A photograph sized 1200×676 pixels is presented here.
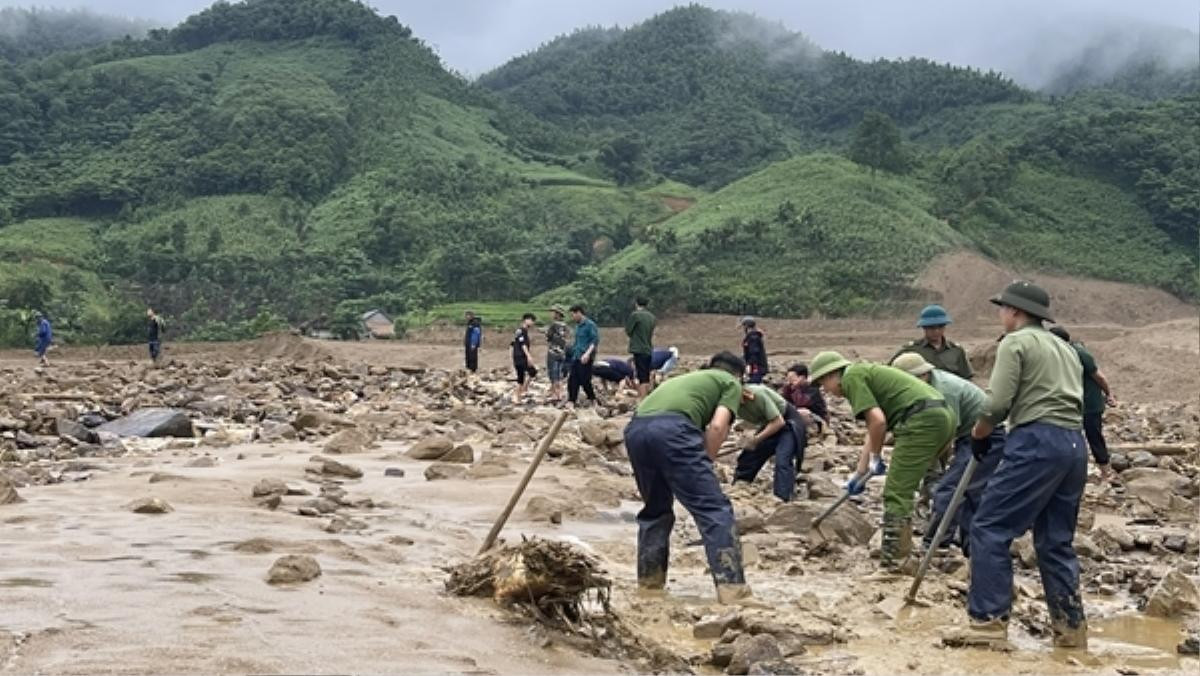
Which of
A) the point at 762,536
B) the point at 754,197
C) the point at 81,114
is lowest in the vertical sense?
the point at 762,536

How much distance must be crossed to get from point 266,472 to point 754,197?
42146 mm

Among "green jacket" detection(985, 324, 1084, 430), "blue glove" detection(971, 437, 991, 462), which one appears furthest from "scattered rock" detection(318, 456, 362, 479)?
"green jacket" detection(985, 324, 1084, 430)

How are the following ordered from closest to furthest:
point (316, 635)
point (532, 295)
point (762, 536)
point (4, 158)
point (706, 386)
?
point (316, 635) → point (706, 386) → point (762, 536) → point (532, 295) → point (4, 158)

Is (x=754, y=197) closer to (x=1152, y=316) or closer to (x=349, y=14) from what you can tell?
(x=1152, y=316)

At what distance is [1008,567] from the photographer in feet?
19.4

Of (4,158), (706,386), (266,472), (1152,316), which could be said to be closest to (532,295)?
(1152,316)

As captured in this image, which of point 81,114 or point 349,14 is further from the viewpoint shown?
point 349,14

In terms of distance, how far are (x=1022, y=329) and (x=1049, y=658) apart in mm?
1470

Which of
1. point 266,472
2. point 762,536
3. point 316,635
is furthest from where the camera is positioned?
point 266,472

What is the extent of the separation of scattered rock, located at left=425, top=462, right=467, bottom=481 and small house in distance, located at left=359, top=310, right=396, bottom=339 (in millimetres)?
30415

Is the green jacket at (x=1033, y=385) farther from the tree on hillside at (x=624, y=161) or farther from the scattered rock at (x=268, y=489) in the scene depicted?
the tree on hillside at (x=624, y=161)

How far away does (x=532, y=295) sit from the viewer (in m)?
48.4

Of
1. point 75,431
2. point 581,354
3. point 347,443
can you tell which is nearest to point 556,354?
point 581,354

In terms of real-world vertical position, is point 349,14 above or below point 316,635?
above
